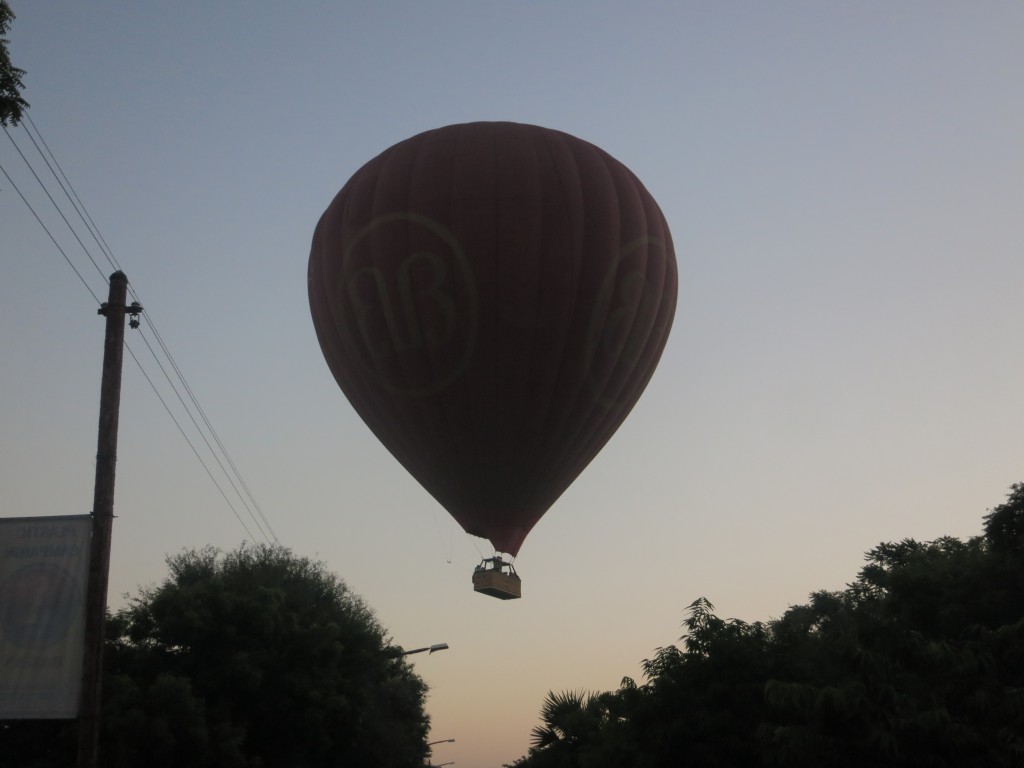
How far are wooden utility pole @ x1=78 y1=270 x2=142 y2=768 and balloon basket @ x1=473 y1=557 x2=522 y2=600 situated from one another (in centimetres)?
1267

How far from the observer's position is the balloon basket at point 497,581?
28.7 meters

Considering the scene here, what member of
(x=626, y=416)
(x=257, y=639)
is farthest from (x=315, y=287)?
(x=257, y=639)

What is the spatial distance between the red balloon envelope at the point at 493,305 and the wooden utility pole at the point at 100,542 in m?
11.1

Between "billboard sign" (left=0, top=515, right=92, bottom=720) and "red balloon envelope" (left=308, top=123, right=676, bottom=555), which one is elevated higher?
"red balloon envelope" (left=308, top=123, right=676, bottom=555)

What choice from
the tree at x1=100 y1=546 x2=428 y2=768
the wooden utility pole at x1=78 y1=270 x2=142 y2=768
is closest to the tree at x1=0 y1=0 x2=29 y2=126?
the wooden utility pole at x1=78 y1=270 x2=142 y2=768

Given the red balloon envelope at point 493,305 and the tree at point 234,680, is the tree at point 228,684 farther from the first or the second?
the red balloon envelope at point 493,305

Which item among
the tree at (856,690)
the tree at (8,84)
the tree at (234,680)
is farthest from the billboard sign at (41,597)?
the tree at (234,680)

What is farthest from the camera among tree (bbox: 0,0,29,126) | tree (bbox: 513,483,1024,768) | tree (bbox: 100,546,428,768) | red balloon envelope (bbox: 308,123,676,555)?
tree (bbox: 100,546,428,768)

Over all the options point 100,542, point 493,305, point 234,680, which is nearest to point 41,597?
point 100,542

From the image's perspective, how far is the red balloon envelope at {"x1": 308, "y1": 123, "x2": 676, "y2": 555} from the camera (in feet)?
93.1

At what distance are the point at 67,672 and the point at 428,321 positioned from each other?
13.9 m

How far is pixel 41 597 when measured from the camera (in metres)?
17.1

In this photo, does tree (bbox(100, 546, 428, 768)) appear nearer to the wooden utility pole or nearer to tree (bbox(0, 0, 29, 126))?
the wooden utility pole

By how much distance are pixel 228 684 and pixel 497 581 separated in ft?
39.6
